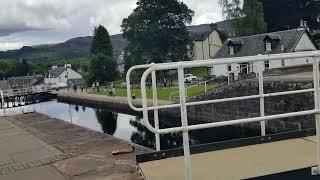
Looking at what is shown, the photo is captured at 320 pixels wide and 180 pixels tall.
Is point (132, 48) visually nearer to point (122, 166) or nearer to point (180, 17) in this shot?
point (180, 17)

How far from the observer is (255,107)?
23234 millimetres

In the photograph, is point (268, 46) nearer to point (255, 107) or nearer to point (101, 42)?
point (255, 107)

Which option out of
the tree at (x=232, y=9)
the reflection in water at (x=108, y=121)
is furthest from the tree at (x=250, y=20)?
the reflection in water at (x=108, y=121)

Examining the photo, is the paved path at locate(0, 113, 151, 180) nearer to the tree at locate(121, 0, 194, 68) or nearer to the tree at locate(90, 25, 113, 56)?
A: the tree at locate(121, 0, 194, 68)

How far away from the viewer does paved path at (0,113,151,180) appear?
561 cm

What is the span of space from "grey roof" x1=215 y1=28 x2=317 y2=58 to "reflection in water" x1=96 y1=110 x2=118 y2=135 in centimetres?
1893

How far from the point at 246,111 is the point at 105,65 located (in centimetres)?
6186

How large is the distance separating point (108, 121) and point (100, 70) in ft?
164

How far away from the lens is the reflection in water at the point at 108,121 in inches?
1147

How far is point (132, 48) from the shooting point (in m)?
72.6

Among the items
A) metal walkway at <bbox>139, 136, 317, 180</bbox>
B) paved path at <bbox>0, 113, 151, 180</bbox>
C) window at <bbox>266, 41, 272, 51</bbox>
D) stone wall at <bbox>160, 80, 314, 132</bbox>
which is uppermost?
window at <bbox>266, 41, 272, 51</bbox>

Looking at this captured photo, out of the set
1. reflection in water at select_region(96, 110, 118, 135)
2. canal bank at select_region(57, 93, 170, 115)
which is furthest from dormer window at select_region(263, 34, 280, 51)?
reflection in water at select_region(96, 110, 118, 135)

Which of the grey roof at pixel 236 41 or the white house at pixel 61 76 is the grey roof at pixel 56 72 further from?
the grey roof at pixel 236 41

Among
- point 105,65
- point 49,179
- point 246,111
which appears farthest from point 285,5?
point 49,179
